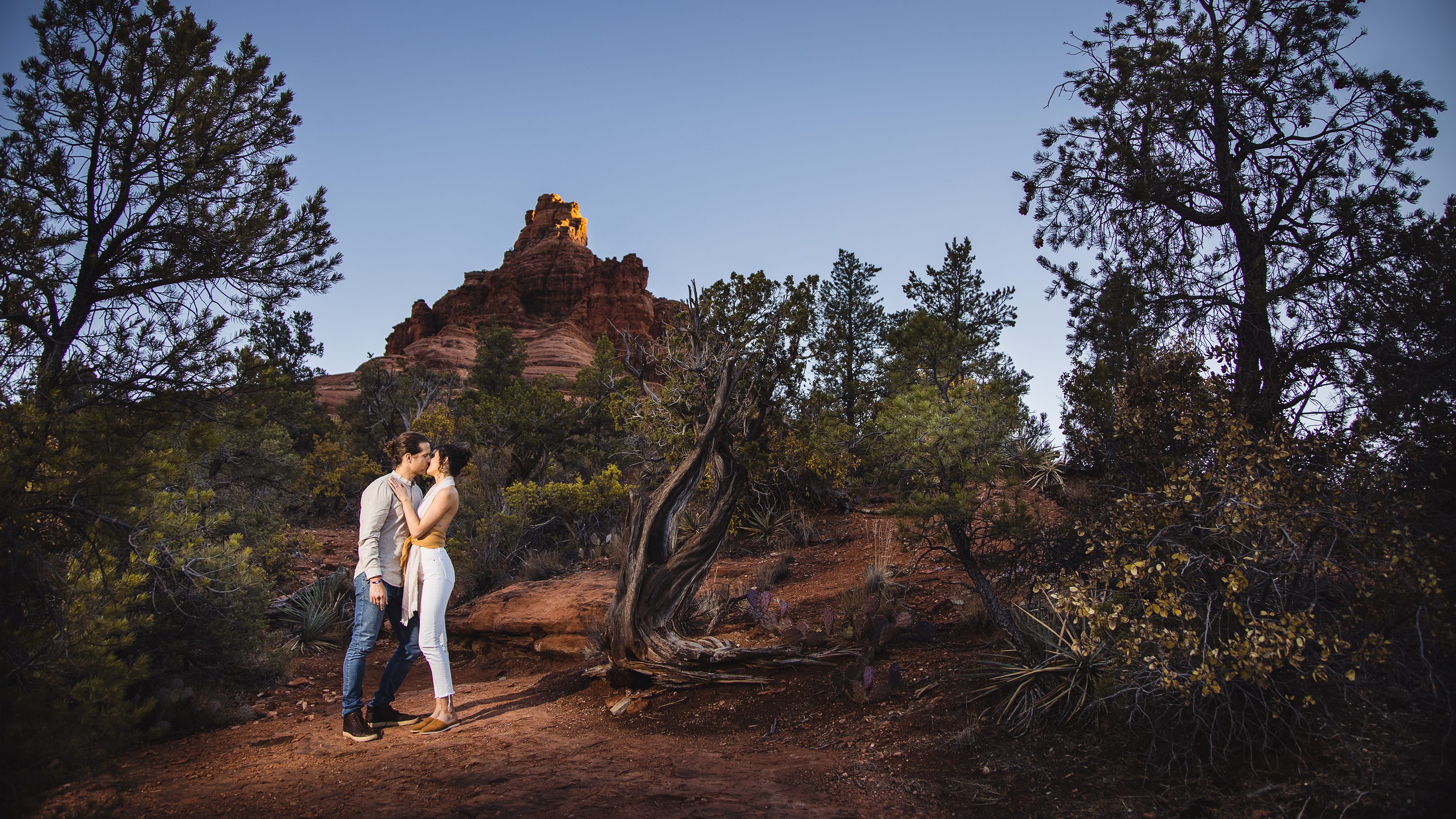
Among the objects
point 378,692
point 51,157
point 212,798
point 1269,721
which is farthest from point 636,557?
point 51,157

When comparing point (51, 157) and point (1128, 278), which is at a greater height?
point (51, 157)

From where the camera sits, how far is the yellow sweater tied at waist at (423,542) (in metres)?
4.65

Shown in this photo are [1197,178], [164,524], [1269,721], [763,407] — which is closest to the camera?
[1269,721]

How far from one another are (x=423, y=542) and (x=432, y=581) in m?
0.27

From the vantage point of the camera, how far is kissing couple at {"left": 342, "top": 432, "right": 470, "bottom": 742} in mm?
4438

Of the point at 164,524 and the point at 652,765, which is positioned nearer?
the point at 652,765

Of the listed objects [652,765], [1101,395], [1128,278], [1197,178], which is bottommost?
[652,765]

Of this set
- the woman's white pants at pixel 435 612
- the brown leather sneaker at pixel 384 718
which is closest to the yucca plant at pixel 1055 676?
the woman's white pants at pixel 435 612

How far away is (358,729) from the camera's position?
437 cm

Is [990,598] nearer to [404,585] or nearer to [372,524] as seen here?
[404,585]

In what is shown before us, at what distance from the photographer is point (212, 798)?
331 centimetres

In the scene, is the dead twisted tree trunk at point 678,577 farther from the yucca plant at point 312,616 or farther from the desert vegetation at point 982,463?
the yucca plant at point 312,616

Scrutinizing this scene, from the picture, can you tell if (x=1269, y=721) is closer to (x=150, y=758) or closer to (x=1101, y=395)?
(x=1101, y=395)

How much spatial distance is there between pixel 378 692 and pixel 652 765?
2098mm
